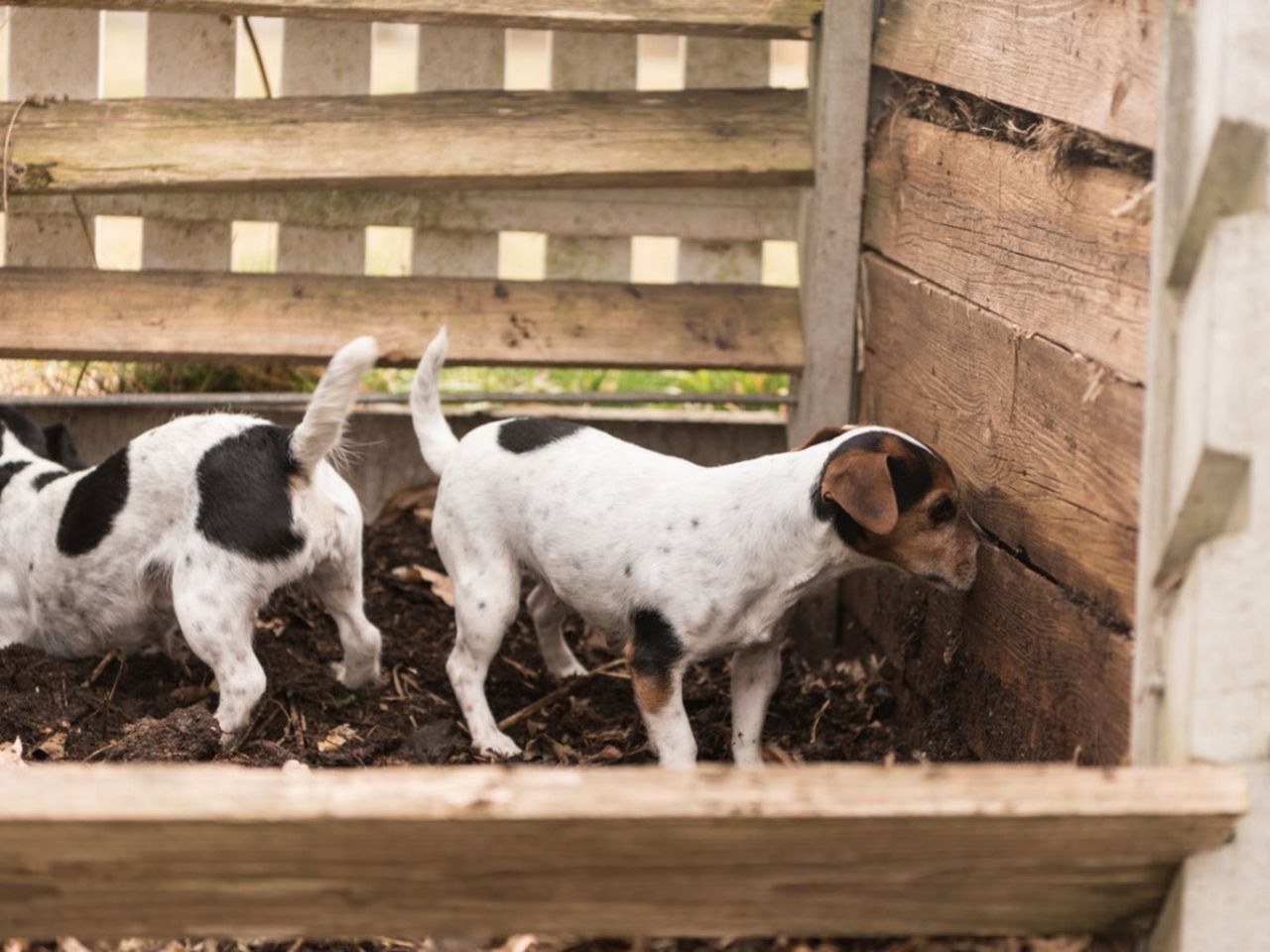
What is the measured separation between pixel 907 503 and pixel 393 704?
1868mm

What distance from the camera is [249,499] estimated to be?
472 cm

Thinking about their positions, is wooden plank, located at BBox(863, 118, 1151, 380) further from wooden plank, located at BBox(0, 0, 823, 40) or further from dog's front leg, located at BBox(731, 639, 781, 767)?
dog's front leg, located at BBox(731, 639, 781, 767)

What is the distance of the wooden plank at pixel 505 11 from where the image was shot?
5.41 m


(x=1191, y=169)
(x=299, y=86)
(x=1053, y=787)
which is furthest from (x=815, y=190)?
(x=1053, y=787)

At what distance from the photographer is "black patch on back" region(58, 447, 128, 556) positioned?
16.2 feet

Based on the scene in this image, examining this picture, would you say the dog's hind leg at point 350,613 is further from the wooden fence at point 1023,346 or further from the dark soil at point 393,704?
the wooden fence at point 1023,346

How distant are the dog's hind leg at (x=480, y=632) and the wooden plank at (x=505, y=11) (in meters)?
1.83

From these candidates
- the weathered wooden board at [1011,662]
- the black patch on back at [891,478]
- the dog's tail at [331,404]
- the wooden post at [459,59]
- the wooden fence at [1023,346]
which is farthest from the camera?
the wooden post at [459,59]

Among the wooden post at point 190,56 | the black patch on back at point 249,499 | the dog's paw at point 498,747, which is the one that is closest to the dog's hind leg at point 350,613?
the black patch on back at point 249,499

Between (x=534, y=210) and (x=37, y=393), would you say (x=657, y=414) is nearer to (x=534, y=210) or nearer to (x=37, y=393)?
(x=534, y=210)

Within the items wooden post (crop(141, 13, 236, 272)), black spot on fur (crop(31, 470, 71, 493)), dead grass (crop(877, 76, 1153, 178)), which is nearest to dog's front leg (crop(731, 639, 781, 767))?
dead grass (crop(877, 76, 1153, 178))

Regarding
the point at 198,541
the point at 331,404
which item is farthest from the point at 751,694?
the point at 198,541

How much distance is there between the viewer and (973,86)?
14.8ft

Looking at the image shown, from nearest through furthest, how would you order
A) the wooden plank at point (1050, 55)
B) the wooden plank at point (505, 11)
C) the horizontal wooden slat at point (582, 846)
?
the horizontal wooden slat at point (582, 846) < the wooden plank at point (1050, 55) < the wooden plank at point (505, 11)
